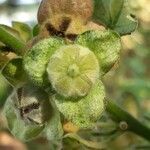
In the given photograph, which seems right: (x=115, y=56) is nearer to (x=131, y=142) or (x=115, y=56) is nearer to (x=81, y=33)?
(x=81, y=33)

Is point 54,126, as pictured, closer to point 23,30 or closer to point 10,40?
point 10,40

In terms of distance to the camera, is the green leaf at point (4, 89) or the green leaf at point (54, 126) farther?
the green leaf at point (4, 89)

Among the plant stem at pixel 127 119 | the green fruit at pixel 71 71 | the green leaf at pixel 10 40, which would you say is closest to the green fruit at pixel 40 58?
the green fruit at pixel 71 71

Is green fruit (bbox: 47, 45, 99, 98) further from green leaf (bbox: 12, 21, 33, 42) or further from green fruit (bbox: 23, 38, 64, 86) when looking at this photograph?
green leaf (bbox: 12, 21, 33, 42)

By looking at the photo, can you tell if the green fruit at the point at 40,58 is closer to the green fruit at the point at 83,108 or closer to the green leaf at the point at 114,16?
the green fruit at the point at 83,108

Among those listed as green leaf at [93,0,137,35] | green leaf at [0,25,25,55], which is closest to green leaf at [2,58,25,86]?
green leaf at [0,25,25,55]
